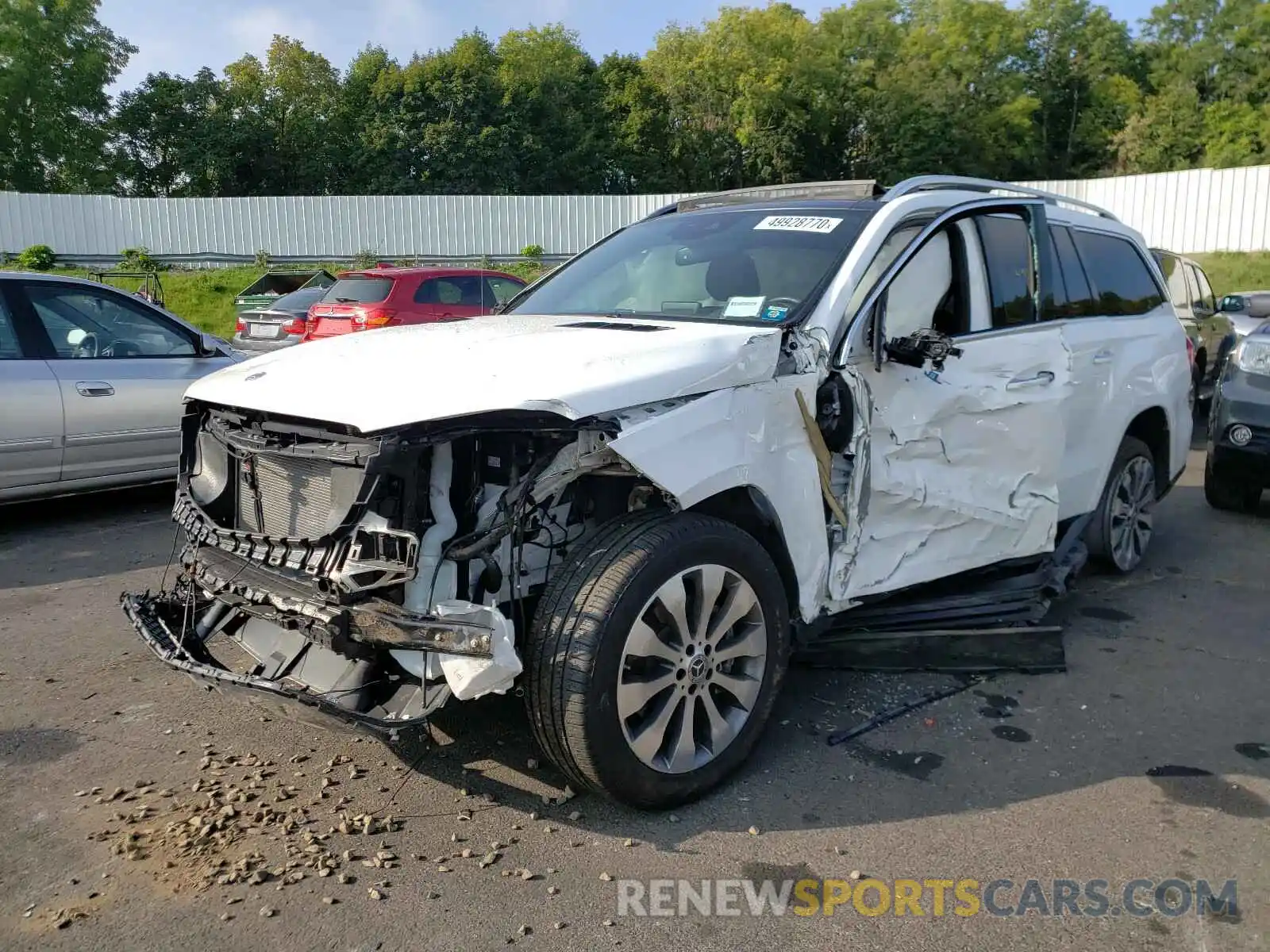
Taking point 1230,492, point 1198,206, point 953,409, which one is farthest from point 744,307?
point 1198,206

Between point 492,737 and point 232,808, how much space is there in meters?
0.88

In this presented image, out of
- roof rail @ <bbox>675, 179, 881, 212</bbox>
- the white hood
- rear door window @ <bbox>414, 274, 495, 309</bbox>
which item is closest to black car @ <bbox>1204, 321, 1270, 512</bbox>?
roof rail @ <bbox>675, 179, 881, 212</bbox>

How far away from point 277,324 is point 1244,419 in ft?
37.1

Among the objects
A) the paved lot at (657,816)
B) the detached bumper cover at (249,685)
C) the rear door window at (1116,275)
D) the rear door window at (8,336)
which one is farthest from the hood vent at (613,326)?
the rear door window at (8,336)

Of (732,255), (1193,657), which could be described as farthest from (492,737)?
(1193,657)

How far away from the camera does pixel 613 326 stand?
3695 millimetres

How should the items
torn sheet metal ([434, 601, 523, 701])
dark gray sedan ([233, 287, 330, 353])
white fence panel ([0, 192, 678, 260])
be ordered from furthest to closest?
white fence panel ([0, 192, 678, 260]) → dark gray sedan ([233, 287, 330, 353]) → torn sheet metal ([434, 601, 523, 701])

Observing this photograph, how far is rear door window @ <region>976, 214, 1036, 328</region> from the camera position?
4.43m

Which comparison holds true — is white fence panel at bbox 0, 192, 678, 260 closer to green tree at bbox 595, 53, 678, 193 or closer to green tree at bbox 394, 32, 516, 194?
green tree at bbox 394, 32, 516, 194

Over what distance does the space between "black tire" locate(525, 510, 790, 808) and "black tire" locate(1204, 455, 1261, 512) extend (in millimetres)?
5713

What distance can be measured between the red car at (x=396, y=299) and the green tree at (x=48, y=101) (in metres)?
44.6

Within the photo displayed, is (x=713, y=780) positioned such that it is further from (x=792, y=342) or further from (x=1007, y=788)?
(x=792, y=342)

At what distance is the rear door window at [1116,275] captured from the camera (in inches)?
206

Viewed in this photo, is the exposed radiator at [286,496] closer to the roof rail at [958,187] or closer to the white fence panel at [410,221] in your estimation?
the roof rail at [958,187]
